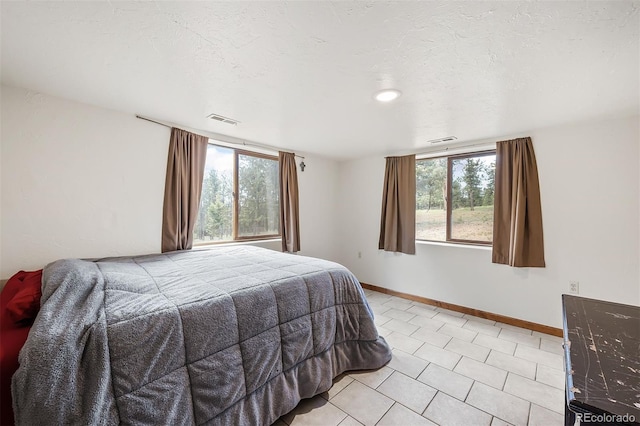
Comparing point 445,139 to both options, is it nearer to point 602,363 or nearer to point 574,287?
point 574,287

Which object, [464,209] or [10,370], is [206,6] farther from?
[464,209]

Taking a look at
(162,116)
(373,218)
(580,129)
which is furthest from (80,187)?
(580,129)

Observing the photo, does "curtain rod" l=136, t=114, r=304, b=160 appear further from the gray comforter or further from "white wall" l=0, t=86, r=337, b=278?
the gray comforter

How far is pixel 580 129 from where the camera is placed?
2.60 metres

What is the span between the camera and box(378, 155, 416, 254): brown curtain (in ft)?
12.3

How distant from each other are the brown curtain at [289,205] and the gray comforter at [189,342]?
60.2 inches

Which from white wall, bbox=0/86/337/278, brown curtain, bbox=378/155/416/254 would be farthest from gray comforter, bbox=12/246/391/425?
brown curtain, bbox=378/155/416/254

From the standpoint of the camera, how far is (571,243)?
2668 millimetres

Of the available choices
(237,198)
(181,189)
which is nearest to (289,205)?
(237,198)

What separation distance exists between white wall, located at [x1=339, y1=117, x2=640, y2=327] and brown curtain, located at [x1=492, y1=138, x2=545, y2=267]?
8cm

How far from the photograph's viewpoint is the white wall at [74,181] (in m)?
1.93

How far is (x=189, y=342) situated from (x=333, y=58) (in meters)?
1.68

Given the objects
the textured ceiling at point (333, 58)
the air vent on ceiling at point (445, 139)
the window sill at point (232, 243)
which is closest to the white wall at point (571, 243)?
the textured ceiling at point (333, 58)

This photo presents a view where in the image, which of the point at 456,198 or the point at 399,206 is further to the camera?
the point at 399,206
